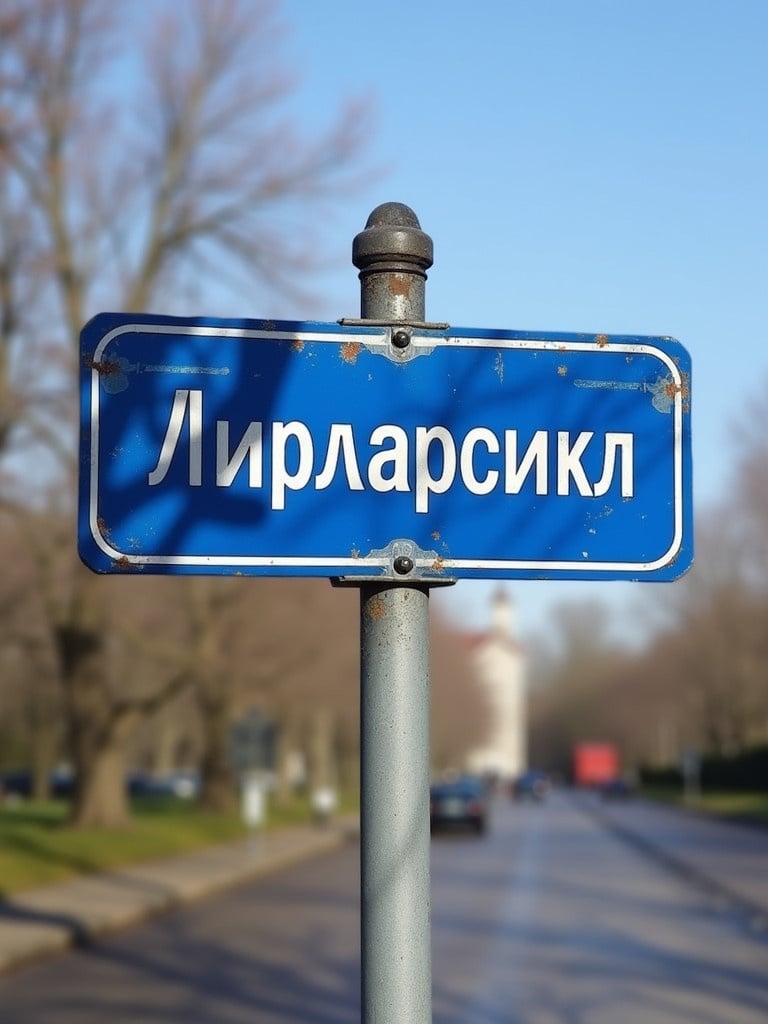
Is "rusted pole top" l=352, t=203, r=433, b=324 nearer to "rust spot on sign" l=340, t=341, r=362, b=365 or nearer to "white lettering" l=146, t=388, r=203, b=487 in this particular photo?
"rust spot on sign" l=340, t=341, r=362, b=365

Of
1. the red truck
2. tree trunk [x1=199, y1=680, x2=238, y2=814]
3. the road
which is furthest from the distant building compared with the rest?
the road

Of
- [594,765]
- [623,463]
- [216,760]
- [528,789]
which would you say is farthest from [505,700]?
[623,463]

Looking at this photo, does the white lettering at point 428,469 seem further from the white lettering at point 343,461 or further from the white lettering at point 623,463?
the white lettering at point 623,463

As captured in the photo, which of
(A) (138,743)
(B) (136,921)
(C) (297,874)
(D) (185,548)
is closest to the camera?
(D) (185,548)

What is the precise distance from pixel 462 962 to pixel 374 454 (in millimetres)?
12647

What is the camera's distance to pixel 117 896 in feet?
69.7

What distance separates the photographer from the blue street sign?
2.75 m

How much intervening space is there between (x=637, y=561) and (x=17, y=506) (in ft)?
82.7

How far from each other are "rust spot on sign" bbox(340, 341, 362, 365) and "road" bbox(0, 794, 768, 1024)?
30.0 feet

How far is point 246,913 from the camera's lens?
20.3 metres

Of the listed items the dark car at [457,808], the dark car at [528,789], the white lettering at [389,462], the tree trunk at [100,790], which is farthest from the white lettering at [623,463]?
the dark car at [528,789]

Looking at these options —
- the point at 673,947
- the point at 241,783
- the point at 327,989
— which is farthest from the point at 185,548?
the point at 241,783

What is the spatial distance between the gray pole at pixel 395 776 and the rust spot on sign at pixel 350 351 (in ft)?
0.20

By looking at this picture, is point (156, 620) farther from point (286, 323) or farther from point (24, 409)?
point (286, 323)
